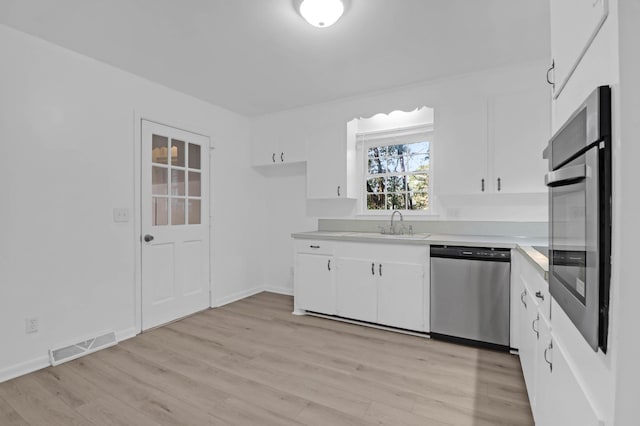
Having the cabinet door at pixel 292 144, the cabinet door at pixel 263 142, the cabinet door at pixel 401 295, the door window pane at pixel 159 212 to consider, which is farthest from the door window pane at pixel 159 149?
the cabinet door at pixel 401 295

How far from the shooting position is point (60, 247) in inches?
101

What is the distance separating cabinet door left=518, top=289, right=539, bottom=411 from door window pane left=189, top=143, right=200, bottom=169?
3.46 m

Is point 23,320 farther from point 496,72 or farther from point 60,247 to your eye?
point 496,72

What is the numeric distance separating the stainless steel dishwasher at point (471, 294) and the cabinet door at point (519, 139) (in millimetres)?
702

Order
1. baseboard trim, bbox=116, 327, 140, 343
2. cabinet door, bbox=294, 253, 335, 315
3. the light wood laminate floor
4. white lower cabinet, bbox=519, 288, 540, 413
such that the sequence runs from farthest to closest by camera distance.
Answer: cabinet door, bbox=294, 253, 335, 315 → baseboard trim, bbox=116, 327, 140, 343 → the light wood laminate floor → white lower cabinet, bbox=519, 288, 540, 413

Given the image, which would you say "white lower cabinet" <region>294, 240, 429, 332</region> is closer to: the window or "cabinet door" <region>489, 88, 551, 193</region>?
the window

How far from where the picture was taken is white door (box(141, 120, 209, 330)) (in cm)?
323

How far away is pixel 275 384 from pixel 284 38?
8.39 feet

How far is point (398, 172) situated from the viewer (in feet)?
12.6

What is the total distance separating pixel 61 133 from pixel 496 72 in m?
3.87

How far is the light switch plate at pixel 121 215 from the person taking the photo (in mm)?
2941

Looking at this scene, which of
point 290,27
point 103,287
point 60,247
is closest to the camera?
point 290,27

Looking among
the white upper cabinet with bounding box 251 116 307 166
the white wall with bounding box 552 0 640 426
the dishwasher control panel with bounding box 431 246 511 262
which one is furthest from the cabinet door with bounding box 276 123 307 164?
the white wall with bounding box 552 0 640 426

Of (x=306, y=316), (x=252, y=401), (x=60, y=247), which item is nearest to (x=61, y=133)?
(x=60, y=247)
